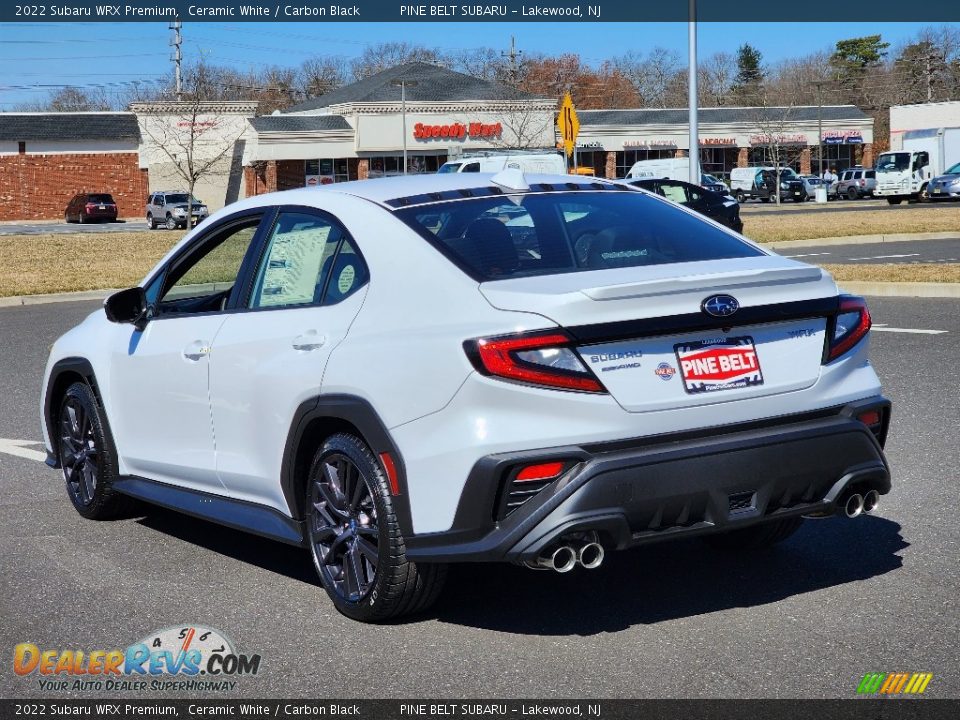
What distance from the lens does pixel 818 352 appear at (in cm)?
479

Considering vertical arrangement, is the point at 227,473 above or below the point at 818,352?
below

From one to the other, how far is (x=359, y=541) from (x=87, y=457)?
8.17 feet

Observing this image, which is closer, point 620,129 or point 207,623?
point 207,623

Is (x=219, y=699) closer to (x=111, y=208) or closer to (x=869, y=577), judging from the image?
(x=869, y=577)

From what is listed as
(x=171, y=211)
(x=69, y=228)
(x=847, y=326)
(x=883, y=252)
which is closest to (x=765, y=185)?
(x=171, y=211)

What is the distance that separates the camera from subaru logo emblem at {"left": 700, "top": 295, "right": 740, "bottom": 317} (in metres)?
4.50

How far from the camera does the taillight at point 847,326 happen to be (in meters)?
4.85

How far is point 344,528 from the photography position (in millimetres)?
4910

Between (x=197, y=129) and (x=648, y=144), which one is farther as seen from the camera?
(x=648, y=144)

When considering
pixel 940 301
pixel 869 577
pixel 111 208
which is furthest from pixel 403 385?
pixel 111 208

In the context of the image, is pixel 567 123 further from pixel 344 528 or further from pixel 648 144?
pixel 648 144

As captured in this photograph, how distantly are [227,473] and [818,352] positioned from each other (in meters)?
2.44

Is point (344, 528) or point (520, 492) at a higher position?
point (520, 492)

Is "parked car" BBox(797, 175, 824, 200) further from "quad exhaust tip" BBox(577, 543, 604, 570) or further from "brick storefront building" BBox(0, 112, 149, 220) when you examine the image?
"quad exhaust tip" BBox(577, 543, 604, 570)
